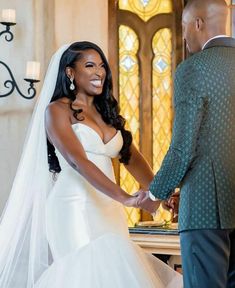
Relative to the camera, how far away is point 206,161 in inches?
99.5

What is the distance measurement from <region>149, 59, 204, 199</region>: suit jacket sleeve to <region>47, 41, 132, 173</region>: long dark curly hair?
28.9 inches

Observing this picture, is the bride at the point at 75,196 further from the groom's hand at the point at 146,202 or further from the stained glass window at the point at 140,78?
the stained glass window at the point at 140,78

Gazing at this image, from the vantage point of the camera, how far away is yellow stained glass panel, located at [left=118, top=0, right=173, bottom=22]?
15.0ft

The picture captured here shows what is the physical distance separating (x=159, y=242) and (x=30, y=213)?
2.69 ft

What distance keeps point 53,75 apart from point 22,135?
1.05m

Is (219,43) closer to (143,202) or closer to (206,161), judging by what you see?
(206,161)

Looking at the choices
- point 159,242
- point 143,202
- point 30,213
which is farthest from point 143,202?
point 159,242

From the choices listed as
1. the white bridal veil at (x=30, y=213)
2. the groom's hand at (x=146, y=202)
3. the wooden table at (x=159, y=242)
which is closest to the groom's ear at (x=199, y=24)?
the groom's hand at (x=146, y=202)

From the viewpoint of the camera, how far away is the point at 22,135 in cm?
428

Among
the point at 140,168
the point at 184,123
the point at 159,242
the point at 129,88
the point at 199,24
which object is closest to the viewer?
the point at 184,123

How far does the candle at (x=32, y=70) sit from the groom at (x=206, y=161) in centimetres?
159

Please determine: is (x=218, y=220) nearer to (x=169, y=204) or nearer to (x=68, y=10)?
(x=169, y=204)

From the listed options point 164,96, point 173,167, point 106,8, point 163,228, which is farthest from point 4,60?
point 173,167

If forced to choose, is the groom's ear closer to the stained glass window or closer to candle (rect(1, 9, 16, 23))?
candle (rect(1, 9, 16, 23))
